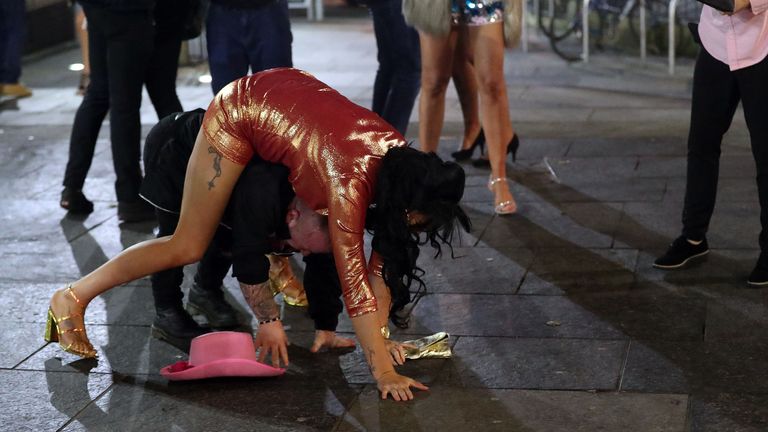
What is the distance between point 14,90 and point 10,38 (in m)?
0.44

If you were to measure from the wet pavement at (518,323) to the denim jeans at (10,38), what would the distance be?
8.10 feet

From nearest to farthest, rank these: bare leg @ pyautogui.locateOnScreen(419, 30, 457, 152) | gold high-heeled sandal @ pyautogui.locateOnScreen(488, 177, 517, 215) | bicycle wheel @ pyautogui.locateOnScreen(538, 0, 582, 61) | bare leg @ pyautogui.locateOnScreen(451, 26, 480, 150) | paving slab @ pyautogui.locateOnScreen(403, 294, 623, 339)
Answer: paving slab @ pyautogui.locateOnScreen(403, 294, 623, 339) < gold high-heeled sandal @ pyautogui.locateOnScreen(488, 177, 517, 215) < bare leg @ pyautogui.locateOnScreen(419, 30, 457, 152) < bare leg @ pyautogui.locateOnScreen(451, 26, 480, 150) < bicycle wheel @ pyautogui.locateOnScreen(538, 0, 582, 61)

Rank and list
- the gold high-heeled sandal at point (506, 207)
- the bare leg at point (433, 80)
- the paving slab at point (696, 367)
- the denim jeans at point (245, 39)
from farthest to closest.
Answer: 1. the bare leg at point (433, 80)
2. the gold high-heeled sandal at point (506, 207)
3. the denim jeans at point (245, 39)
4. the paving slab at point (696, 367)

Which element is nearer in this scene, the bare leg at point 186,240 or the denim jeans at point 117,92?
the bare leg at point 186,240

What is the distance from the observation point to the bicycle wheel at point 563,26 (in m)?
11.2

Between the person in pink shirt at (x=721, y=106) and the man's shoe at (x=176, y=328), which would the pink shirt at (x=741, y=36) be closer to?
the person in pink shirt at (x=721, y=106)

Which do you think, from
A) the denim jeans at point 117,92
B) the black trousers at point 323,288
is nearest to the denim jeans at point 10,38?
the denim jeans at point 117,92

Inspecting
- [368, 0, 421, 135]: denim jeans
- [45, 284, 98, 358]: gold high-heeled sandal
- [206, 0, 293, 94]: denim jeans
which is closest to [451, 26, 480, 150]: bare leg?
[368, 0, 421, 135]: denim jeans

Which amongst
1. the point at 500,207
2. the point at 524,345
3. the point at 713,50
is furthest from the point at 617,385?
the point at 500,207

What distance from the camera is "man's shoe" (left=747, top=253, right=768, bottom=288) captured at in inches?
190

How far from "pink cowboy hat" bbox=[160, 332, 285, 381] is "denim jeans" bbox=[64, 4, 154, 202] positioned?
2318mm

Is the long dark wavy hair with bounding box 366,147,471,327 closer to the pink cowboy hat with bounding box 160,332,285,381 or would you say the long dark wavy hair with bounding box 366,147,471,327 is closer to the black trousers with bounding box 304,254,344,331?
the black trousers with bounding box 304,254,344,331

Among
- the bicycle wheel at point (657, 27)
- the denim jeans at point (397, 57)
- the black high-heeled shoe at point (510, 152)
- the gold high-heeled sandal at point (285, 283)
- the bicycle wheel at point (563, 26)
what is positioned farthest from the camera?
the bicycle wheel at point (563, 26)

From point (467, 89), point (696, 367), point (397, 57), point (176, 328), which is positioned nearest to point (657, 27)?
point (467, 89)
